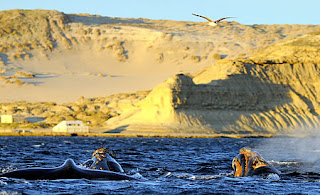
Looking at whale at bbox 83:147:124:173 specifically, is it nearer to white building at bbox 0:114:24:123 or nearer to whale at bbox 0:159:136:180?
whale at bbox 0:159:136:180

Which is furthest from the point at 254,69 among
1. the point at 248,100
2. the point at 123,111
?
the point at 123,111

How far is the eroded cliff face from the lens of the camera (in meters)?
113

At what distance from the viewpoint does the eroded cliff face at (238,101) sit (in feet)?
369

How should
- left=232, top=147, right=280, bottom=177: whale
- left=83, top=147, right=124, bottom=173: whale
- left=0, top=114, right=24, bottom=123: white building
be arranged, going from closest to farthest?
left=83, top=147, right=124, bottom=173: whale
left=232, top=147, right=280, bottom=177: whale
left=0, top=114, right=24, bottom=123: white building

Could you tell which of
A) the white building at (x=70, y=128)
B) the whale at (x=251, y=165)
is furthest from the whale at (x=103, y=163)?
the white building at (x=70, y=128)

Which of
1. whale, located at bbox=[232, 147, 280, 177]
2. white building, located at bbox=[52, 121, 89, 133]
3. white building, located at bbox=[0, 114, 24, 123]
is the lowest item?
whale, located at bbox=[232, 147, 280, 177]

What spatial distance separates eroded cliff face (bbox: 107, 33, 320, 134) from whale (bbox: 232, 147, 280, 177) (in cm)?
8812

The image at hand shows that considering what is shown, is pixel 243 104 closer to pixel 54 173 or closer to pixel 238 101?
pixel 238 101

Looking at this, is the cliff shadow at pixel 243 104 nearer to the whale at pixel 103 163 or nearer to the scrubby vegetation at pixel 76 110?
the scrubby vegetation at pixel 76 110

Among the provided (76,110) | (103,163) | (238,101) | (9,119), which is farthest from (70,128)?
(103,163)

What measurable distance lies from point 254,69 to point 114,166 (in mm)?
108543

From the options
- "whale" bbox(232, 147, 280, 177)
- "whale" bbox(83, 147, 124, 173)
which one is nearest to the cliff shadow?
"whale" bbox(232, 147, 280, 177)

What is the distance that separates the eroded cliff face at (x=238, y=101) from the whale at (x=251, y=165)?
88.1m

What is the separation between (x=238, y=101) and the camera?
118 metres
